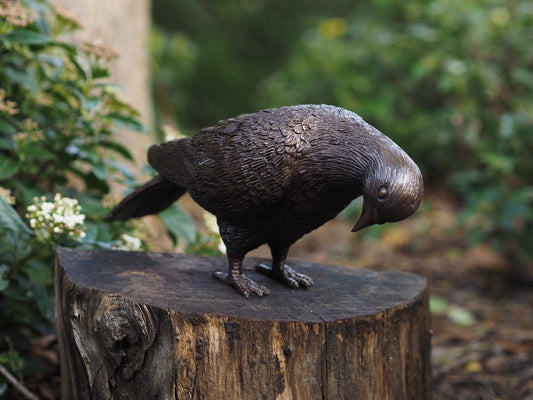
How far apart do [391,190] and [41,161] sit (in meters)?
2.06

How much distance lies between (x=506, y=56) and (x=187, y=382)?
4492 millimetres

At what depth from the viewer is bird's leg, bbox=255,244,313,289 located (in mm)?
2594

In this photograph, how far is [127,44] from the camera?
4.79m

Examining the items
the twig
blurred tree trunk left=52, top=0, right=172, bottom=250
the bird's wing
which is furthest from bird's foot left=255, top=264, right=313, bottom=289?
blurred tree trunk left=52, top=0, right=172, bottom=250

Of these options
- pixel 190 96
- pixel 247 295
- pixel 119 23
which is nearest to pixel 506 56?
pixel 119 23

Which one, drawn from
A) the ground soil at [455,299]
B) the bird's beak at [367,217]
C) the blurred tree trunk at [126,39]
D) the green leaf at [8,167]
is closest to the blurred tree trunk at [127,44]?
the blurred tree trunk at [126,39]

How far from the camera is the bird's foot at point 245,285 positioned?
2.40 meters

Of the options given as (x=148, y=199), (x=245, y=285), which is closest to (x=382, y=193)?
(x=245, y=285)

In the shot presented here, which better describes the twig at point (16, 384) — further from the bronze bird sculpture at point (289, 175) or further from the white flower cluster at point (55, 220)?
the bronze bird sculpture at point (289, 175)

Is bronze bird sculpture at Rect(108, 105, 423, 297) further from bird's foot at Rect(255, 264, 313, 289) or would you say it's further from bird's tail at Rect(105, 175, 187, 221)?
bird's tail at Rect(105, 175, 187, 221)

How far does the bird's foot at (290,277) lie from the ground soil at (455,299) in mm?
1281

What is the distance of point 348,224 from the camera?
274 inches

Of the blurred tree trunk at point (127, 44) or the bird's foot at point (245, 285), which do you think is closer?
the bird's foot at point (245, 285)

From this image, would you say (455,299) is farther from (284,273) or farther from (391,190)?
(391,190)
